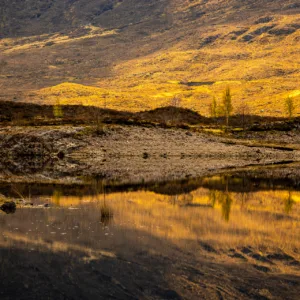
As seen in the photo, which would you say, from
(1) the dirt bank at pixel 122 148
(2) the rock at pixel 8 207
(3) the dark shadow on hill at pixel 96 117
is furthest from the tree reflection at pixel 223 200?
(3) the dark shadow on hill at pixel 96 117

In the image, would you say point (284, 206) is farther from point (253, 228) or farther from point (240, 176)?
point (240, 176)

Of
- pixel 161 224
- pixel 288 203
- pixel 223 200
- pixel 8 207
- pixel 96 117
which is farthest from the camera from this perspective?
pixel 96 117

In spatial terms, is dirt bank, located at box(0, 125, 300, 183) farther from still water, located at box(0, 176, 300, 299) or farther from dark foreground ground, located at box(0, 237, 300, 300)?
dark foreground ground, located at box(0, 237, 300, 300)

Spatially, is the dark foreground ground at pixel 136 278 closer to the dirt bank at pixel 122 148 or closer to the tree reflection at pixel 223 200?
the tree reflection at pixel 223 200

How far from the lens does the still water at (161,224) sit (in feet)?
56.1

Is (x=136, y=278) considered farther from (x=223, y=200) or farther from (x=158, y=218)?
(x=223, y=200)

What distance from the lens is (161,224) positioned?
21688mm

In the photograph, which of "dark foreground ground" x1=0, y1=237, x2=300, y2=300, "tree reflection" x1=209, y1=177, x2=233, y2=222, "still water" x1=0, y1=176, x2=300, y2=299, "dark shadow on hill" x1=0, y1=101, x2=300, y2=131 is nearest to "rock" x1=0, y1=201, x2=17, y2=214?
"still water" x1=0, y1=176, x2=300, y2=299

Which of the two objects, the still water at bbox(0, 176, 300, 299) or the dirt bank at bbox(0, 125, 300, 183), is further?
the dirt bank at bbox(0, 125, 300, 183)

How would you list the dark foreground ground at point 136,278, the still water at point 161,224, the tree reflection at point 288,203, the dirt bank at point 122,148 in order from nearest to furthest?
the dark foreground ground at point 136,278 < the still water at point 161,224 < the tree reflection at point 288,203 < the dirt bank at point 122,148

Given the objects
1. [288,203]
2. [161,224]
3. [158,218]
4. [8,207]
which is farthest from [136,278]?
[288,203]

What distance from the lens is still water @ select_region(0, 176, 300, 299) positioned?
1711 centimetres

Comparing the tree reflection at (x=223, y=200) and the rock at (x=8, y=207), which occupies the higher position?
the rock at (x=8, y=207)

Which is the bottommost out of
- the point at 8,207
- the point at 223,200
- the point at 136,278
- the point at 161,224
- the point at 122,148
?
the point at 136,278
